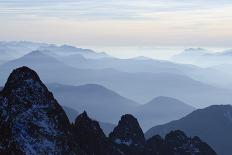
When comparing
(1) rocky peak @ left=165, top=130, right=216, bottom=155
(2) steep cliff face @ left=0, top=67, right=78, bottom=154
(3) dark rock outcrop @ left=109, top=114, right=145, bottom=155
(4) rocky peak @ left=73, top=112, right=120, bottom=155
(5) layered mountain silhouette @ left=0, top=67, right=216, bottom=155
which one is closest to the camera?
(5) layered mountain silhouette @ left=0, top=67, right=216, bottom=155

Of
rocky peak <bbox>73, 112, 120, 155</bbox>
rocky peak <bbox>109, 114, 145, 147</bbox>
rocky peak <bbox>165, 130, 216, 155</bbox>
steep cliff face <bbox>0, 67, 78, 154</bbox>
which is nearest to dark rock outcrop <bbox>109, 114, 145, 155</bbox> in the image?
rocky peak <bbox>109, 114, 145, 147</bbox>

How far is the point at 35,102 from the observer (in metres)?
82.1

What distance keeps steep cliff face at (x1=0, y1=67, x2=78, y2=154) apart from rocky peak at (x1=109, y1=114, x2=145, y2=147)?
50936 mm

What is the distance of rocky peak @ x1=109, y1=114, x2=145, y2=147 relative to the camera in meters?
136

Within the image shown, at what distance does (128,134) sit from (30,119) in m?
62.4

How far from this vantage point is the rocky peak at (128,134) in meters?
136

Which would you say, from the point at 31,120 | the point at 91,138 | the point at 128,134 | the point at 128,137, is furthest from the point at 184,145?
the point at 31,120

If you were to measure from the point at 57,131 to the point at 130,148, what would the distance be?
184 feet

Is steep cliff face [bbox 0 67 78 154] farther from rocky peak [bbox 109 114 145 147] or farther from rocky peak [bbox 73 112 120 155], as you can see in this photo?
rocky peak [bbox 109 114 145 147]

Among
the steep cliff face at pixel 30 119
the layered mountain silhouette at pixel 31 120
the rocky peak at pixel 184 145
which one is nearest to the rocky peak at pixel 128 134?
the rocky peak at pixel 184 145

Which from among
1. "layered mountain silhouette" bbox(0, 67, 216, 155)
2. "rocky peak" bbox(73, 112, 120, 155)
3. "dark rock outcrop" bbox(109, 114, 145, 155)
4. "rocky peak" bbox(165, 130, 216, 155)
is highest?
"layered mountain silhouette" bbox(0, 67, 216, 155)

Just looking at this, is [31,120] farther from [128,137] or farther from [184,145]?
[184,145]

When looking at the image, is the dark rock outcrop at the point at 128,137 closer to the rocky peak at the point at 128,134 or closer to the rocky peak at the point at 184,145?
the rocky peak at the point at 128,134

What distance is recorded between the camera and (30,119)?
78.9 meters
